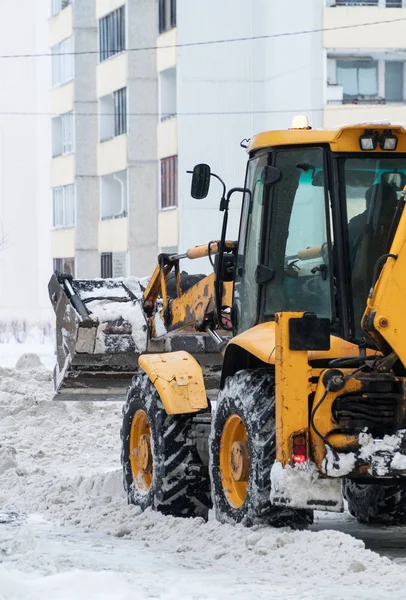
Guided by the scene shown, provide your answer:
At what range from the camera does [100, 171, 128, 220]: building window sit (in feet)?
131

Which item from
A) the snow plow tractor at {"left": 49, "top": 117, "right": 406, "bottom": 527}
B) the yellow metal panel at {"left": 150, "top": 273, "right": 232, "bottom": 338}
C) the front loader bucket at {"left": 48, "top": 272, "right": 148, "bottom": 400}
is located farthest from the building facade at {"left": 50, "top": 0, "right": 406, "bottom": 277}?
the snow plow tractor at {"left": 49, "top": 117, "right": 406, "bottom": 527}

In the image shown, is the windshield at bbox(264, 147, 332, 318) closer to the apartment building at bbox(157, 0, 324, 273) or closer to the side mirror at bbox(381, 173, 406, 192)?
the side mirror at bbox(381, 173, 406, 192)

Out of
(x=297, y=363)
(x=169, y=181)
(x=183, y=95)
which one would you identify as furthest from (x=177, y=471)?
(x=169, y=181)

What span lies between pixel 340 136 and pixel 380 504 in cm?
266

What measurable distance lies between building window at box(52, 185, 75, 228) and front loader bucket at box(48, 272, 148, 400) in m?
29.8

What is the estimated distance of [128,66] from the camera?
38.2 metres

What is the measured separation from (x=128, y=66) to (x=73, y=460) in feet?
89.4

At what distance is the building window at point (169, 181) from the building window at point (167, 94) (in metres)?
1.25

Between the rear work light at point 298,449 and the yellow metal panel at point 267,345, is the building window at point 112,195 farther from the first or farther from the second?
the rear work light at point 298,449

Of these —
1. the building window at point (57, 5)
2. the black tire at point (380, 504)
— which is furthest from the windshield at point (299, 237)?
the building window at point (57, 5)

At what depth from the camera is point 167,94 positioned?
3681 centimetres

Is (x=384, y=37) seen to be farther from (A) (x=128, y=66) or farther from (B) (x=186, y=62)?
(A) (x=128, y=66)

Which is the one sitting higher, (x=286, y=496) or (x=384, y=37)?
(x=384, y=37)

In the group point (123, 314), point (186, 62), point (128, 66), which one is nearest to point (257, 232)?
point (123, 314)
